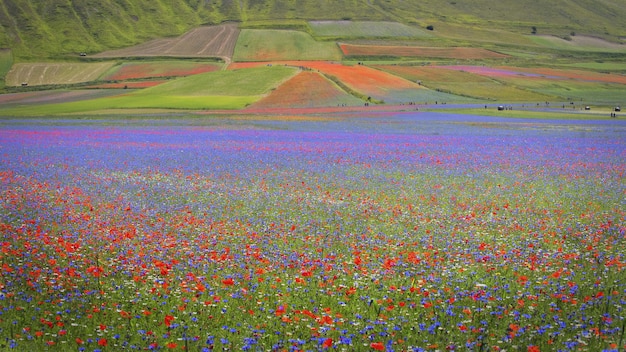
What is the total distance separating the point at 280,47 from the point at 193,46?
28192 millimetres

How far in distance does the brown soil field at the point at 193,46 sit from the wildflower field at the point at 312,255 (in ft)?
399

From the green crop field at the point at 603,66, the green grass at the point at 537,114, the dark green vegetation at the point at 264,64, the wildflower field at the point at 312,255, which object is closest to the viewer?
the wildflower field at the point at 312,255

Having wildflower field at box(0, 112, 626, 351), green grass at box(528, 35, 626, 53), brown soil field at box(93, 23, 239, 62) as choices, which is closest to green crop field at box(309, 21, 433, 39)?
brown soil field at box(93, 23, 239, 62)

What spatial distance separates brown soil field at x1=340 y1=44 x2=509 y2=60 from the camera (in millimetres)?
149375

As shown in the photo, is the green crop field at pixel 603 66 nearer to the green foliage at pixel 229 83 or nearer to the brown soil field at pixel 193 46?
the green foliage at pixel 229 83

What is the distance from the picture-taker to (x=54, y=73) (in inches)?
5103

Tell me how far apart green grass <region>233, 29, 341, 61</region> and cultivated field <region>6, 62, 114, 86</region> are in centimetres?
3529

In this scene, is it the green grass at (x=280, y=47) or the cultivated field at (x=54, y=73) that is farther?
the green grass at (x=280, y=47)

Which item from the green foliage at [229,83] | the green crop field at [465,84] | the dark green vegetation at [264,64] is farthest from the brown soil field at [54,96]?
the green crop field at [465,84]

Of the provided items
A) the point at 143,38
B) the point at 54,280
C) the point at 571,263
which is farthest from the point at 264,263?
the point at 143,38

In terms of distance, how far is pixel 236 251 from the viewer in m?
13.2

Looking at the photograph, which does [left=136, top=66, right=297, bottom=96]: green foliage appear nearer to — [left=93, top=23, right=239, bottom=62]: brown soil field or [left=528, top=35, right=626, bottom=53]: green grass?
[left=93, top=23, right=239, bottom=62]: brown soil field

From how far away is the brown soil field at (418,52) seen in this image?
149375mm

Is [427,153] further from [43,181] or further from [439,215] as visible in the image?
[43,181]
